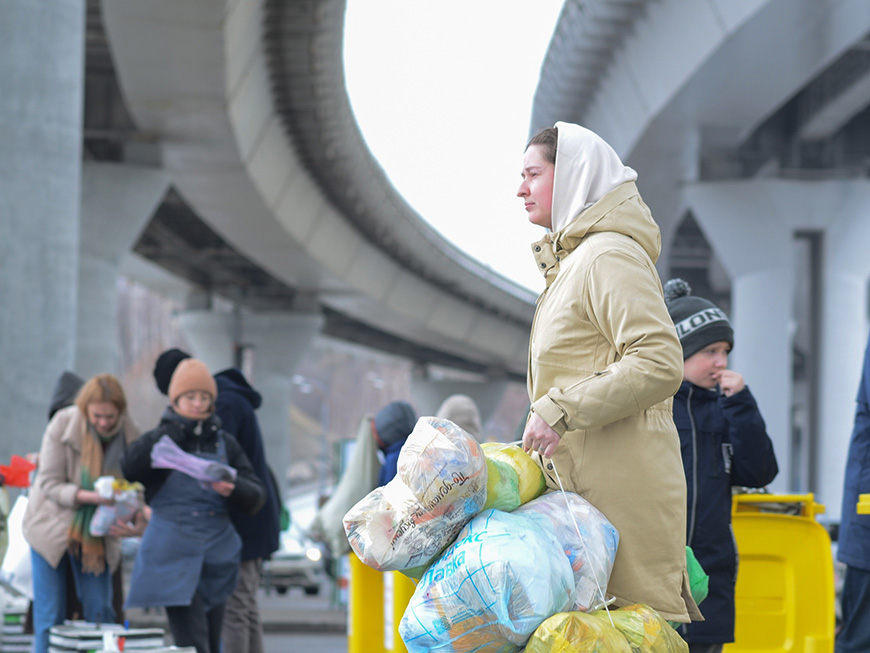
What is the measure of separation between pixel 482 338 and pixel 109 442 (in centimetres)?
3528

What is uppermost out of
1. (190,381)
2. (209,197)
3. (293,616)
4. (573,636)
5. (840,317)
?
(209,197)

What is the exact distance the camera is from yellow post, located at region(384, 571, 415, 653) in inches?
277

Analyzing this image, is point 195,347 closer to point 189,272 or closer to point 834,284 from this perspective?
point 189,272

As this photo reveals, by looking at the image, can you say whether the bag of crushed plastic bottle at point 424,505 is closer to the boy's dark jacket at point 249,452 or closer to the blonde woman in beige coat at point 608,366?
the blonde woman in beige coat at point 608,366

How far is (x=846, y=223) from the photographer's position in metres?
26.4

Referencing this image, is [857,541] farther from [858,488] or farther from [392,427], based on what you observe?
[392,427]

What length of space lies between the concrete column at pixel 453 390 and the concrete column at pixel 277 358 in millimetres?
21225

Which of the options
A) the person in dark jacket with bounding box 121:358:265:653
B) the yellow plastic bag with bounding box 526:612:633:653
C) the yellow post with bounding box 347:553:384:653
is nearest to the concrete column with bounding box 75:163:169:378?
the yellow post with bounding box 347:553:384:653

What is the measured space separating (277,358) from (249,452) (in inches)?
1273

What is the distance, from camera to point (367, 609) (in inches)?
297

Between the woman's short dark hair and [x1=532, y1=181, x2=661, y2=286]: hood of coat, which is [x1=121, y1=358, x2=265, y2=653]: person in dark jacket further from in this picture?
the woman's short dark hair

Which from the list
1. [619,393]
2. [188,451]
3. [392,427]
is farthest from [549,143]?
[392,427]

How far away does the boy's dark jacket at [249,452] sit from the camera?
774 centimetres

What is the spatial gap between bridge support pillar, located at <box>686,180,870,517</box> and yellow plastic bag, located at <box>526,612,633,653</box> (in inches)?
849
